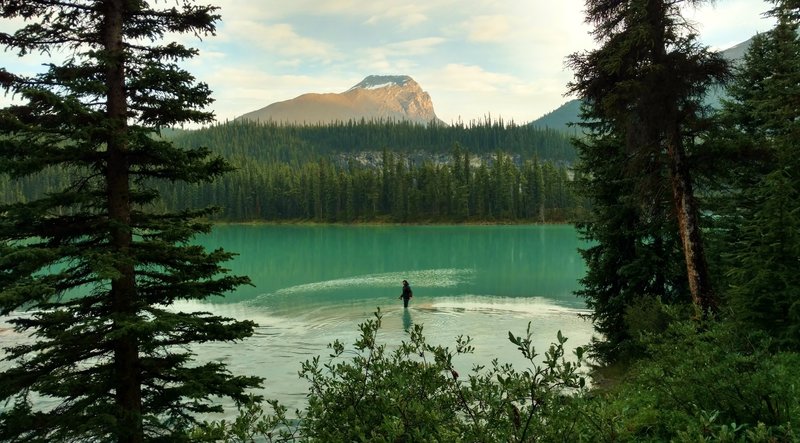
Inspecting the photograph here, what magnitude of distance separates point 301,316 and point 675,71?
2283 cm

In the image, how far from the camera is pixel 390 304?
105 ft

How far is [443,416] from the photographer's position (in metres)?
4.09

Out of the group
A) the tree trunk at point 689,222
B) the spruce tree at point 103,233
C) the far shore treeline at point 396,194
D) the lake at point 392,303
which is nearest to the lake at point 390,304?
the lake at point 392,303

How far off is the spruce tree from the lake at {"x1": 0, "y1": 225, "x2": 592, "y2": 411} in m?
2.02

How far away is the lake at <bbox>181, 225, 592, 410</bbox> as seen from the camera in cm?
2099

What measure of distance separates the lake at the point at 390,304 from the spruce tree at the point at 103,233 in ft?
6.62

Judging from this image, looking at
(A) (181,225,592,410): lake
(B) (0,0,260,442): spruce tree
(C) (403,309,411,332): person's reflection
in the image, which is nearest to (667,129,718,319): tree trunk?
(A) (181,225,592,410): lake

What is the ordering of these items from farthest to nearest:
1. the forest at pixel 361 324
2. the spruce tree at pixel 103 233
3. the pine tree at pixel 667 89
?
the pine tree at pixel 667 89
the spruce tree at pixel 103 233
the forest at pixel 361 324

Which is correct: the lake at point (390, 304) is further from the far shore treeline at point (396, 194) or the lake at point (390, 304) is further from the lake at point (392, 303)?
the far shore treeline at point (396, 194)

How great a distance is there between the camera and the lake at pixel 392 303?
826 inches

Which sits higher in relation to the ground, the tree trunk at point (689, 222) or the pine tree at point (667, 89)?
the pine tree at point (667, 89)

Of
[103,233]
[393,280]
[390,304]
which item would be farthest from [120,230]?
[393,280]

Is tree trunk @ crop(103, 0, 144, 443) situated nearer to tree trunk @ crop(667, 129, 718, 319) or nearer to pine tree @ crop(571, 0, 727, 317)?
pine tree @ crop(571, 0, 727, 317)

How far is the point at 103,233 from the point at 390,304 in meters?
24.8
